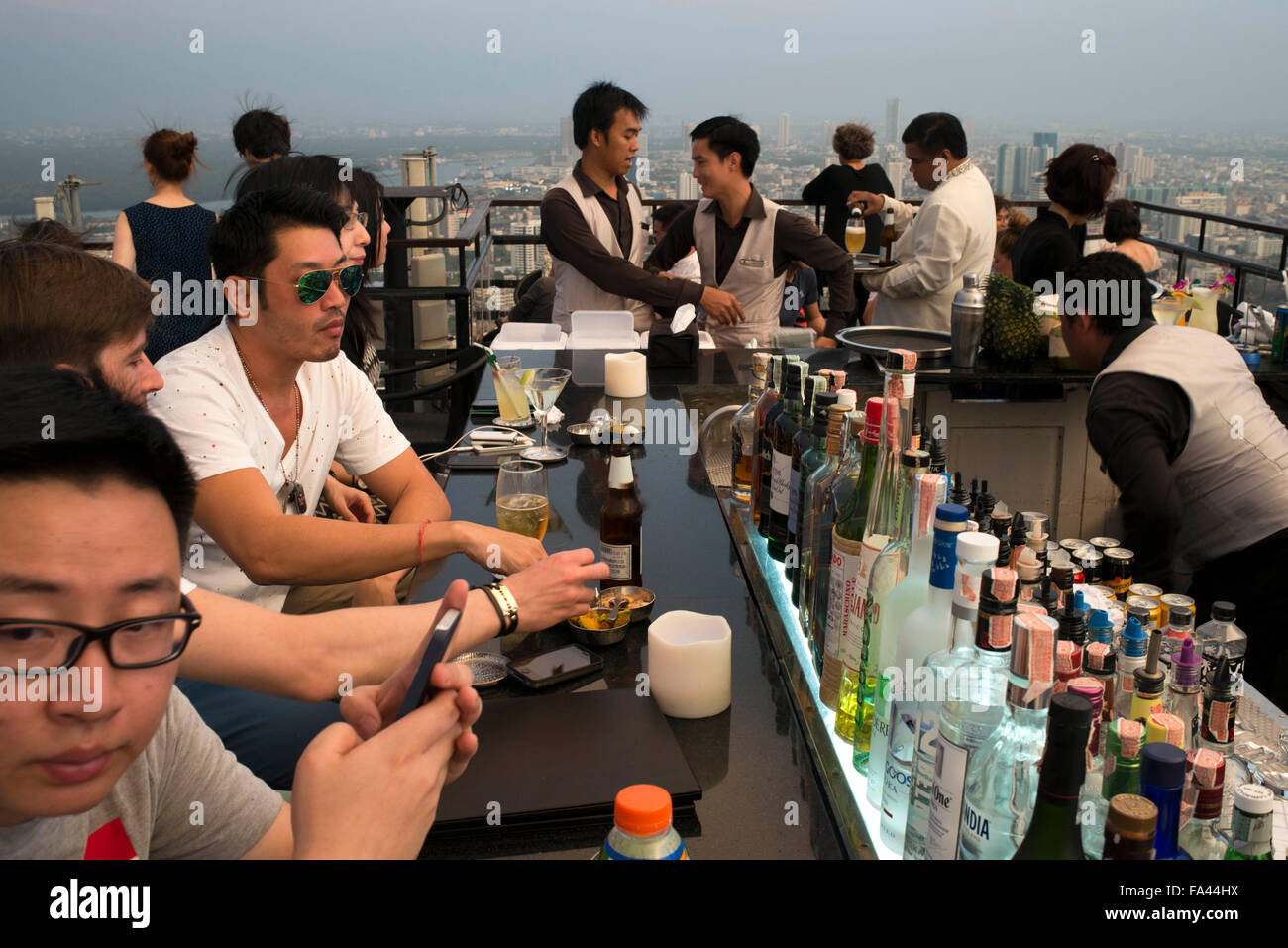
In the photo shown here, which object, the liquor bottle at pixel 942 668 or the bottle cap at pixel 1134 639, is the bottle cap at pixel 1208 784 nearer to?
the bottle cap at pixel 1134 639

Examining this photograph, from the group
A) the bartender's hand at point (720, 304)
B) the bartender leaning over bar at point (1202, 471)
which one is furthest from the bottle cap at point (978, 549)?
the bartender's hand at point (720, 304)

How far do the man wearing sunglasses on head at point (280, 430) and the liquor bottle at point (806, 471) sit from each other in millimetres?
476

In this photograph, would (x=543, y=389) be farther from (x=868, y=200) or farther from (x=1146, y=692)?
(x=868, y=200)

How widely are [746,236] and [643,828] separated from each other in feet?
12.7

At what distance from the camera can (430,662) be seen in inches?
38.2

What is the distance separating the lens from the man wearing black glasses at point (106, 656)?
2.54 ft

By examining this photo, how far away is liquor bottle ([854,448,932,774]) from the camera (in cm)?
113

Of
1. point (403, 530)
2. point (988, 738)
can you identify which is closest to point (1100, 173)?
point (403, 530)

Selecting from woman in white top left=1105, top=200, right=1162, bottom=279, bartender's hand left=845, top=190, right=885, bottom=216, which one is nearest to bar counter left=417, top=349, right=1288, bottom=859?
woman in white top left=1105, top=200, right=1162, bottom=279

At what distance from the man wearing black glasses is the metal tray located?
2.82 meters

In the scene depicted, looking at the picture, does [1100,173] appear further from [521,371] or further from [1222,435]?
[521,371]

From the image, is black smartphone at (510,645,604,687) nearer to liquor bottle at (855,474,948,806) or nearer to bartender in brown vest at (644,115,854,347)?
liquor bottle at (855,474,948,806)

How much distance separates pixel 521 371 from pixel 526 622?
1426mm

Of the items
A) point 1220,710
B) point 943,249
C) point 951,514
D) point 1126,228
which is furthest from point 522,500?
point 1126,228
